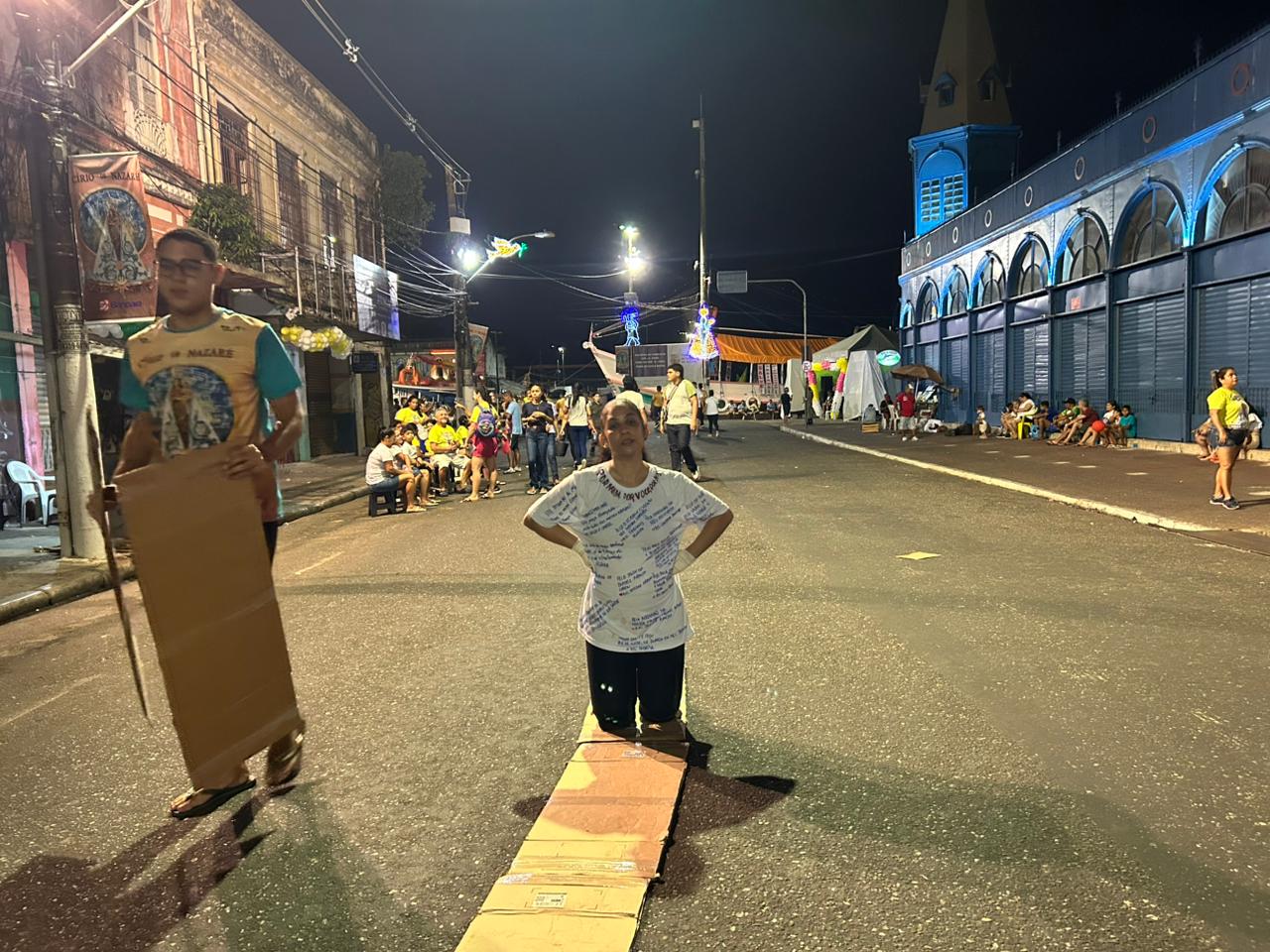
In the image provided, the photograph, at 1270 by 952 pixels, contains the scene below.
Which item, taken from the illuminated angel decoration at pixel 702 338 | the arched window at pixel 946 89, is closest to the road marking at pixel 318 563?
the illuminated angel decoration at pixel 702 338

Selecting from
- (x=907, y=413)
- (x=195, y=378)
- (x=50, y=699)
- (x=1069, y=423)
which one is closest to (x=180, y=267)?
(x=195, y=378)

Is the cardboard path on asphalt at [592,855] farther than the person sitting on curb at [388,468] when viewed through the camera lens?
No

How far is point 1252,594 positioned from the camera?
6586 mm

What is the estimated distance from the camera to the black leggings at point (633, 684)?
378 centimetres

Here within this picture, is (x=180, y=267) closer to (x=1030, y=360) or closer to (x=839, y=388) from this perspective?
(x=1030, y=360)

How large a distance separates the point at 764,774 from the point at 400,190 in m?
30.9

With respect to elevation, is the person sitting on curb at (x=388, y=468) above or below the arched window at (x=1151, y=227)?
below

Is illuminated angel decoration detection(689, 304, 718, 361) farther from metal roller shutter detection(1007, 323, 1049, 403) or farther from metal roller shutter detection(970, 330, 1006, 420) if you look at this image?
metal roller shutter detection(1007, 323, 1049, 403)

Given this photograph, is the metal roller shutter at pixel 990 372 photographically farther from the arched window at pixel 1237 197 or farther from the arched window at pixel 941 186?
the arched window at pixel 1237 197

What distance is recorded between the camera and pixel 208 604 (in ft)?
10.3

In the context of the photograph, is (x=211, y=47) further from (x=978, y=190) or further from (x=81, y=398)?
(x=978, y=190)

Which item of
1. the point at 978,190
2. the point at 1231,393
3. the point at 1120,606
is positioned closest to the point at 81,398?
the point at 1120,606

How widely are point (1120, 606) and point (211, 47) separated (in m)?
20.9

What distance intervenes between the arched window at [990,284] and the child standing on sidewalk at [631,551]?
26.2 meters
